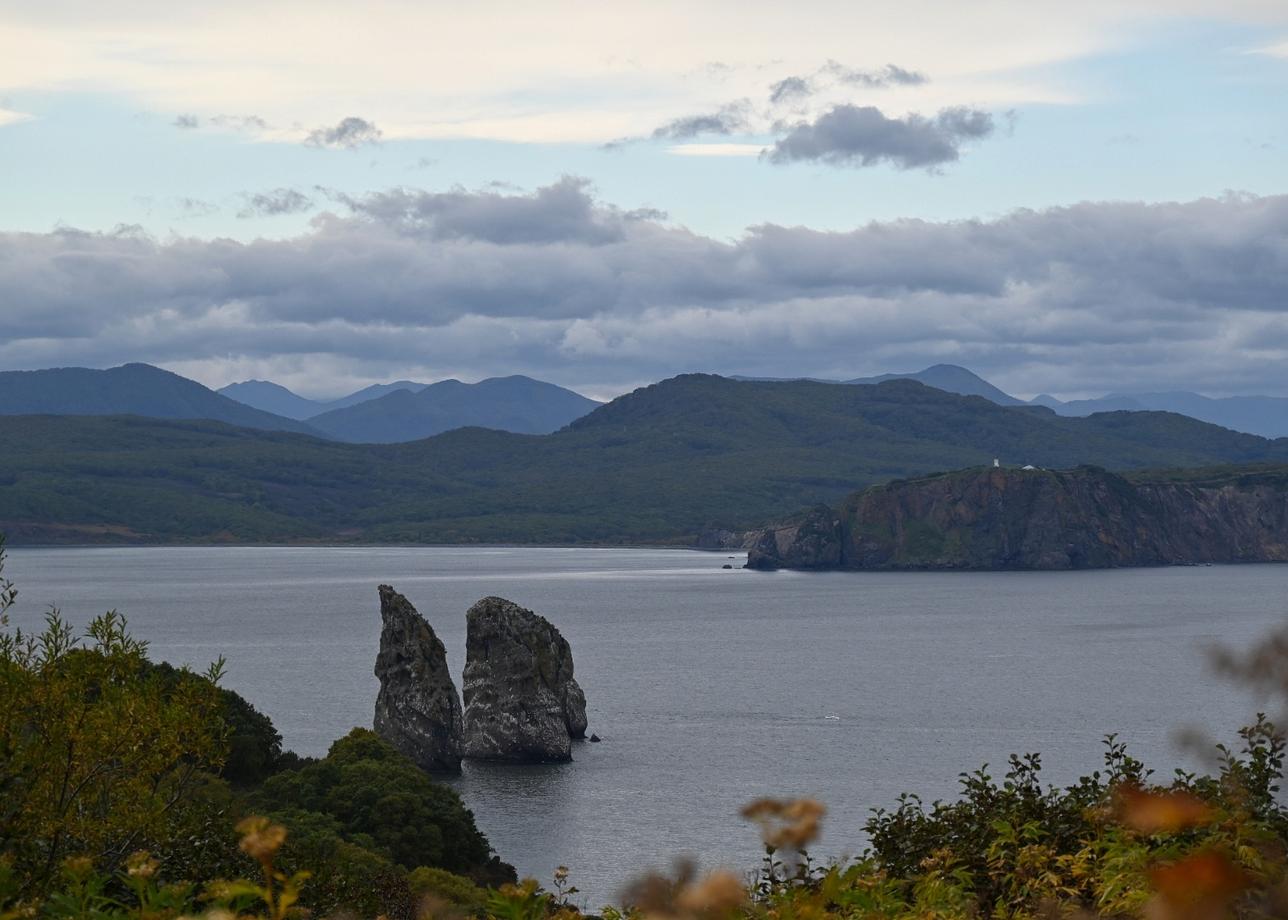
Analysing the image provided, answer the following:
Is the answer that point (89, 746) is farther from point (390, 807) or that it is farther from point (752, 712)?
point (752, 712)

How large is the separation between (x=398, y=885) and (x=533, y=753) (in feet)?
246

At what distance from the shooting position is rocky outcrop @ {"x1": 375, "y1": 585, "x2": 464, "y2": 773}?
108250 mm

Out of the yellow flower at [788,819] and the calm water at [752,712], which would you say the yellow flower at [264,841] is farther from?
the calm water at [752,712]

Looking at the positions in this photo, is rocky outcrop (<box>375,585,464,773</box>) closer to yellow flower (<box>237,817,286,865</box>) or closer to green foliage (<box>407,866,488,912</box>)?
green foliage (<box>407,866,488,912</box>)

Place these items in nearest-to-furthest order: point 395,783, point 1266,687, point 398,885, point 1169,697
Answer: point 1266,687 → point 398,885 → point 395,783 → point 1169,697

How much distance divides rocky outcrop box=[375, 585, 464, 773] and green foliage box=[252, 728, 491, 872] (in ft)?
104

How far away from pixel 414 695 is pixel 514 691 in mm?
8462

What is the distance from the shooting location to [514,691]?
372 ft

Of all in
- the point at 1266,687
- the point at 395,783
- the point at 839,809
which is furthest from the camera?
the point at 839,809

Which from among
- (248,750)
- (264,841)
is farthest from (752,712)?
(264,841)

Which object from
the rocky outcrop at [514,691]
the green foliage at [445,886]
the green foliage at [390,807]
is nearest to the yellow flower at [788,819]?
the green foliage at [445,886]

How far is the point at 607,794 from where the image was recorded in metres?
95.0

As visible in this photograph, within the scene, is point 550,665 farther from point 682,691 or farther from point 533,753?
point 682,691

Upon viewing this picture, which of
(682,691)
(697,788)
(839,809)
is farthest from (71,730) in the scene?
(682,691)
